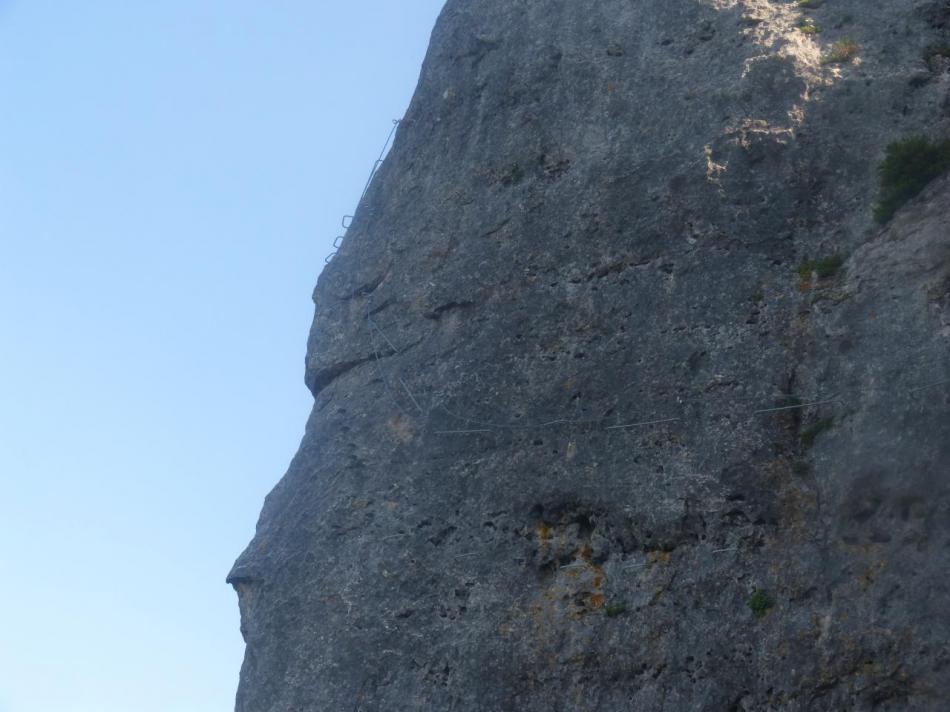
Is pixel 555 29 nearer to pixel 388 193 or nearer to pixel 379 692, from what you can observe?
pixel 388 193

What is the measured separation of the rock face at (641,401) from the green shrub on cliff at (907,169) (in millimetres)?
182

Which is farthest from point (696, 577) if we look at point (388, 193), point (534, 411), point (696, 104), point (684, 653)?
point (388, 193)

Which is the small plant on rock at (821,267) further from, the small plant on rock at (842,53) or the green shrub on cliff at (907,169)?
the small plant on rock at (842,53)

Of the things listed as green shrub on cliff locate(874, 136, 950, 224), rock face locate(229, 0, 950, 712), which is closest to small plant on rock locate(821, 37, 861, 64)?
rock face locate(229, 0, 950, 712)

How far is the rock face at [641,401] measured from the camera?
1034 centimetres

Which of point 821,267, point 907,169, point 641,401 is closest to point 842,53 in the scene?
point 907,169

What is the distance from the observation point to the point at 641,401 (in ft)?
39.6

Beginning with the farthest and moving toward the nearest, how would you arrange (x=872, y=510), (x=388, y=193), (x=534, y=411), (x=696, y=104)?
(x=388, y=193), (x=696, y=104), (x=534, y=411), (x=872, y=510)

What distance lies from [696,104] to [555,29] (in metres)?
2.85

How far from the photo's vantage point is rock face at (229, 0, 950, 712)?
10.3m

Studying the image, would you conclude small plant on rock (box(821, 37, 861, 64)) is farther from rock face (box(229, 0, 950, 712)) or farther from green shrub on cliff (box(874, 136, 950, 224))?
green shrub on cliff (box(874, 136, 950, 224))

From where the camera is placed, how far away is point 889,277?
11.6m

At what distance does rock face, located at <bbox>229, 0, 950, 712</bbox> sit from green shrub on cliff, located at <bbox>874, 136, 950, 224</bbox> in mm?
182

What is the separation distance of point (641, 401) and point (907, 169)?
3.39 metres
